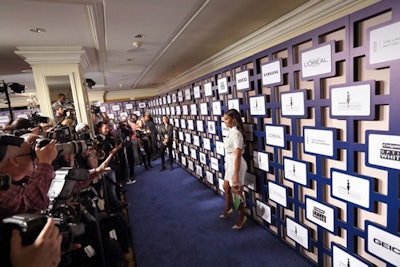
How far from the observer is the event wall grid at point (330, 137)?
1339mm

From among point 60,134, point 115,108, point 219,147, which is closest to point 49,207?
point 60,134

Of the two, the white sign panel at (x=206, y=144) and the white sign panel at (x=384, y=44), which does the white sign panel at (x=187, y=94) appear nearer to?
the white sign panel at (x=206, y=144)

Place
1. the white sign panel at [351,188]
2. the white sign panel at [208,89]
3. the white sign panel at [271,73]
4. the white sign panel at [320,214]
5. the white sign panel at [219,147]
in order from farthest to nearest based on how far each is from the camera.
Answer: the white sign panel at [208,89]
the white sign panel at [219,147]
the white sign panel at [271,73]
the white sign panel at [320,214]
the white sign panel at [351,188]

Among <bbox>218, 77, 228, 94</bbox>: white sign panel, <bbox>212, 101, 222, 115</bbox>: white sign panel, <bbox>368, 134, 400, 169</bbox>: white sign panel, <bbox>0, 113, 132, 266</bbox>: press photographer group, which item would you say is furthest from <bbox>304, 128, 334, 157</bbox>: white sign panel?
<bbox>0, 113, 132, 266</bbox>: press photographer group

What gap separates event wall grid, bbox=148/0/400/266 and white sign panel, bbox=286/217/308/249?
0.04 feet

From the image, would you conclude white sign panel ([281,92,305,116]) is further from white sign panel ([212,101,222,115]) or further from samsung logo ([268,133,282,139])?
white sign panel ([212,101,222,115])

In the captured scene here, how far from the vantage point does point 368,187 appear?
1464mm

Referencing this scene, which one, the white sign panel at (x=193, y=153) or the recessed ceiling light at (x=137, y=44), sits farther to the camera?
the white sign panel at (x=193, y=153)

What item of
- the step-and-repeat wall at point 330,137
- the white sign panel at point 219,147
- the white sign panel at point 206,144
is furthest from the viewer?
the white sign panel at point 206,144

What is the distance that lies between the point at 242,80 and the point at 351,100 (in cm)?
132

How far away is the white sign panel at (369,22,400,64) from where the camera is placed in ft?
3.97

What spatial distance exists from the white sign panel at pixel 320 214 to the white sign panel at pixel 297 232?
0.62 ft

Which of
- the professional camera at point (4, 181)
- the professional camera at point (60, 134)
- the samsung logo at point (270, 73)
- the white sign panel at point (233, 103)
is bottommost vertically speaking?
the professional camera at point (4, 181)

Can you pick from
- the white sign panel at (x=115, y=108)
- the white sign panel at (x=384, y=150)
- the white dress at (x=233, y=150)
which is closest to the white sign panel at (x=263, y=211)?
the white dress at (x=233, y=150)
